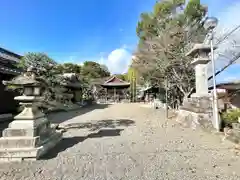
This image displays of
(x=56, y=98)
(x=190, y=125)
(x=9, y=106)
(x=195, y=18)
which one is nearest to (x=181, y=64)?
(x=195, y=18)

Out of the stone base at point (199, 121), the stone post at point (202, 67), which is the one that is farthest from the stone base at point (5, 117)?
the stone post at point (202, 67)

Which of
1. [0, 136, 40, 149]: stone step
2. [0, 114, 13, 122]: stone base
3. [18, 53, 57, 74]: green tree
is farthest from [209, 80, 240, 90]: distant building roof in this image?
[0, 114, 13, 122]: stone base

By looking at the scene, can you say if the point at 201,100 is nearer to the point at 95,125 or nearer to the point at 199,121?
the point at 199,121

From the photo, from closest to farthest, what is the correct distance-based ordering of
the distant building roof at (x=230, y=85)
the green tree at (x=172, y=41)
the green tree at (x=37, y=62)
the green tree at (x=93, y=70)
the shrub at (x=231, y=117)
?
the shrub at (x=231, y=117)
the green tree at (x=37, y=62)
the distant building roof at (x=230, y=85)
the green tree at (x=172, y=41)
the green tree at (x=93, y=70)

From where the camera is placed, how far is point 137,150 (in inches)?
159

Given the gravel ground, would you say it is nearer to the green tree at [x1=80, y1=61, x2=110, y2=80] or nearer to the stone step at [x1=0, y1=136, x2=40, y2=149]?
the stone step at [x1=0, y1=136, x2=40, y2=149]

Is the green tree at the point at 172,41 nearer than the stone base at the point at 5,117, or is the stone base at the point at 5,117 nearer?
the stone base at the point at 5,117

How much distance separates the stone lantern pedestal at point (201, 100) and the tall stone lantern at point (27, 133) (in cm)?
496

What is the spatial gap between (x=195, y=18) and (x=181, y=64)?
4221 mm

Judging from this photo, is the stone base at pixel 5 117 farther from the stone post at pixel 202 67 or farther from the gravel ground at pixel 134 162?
the stone post at pixel 202 67

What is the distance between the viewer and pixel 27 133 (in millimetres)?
3766

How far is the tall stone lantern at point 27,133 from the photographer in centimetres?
350

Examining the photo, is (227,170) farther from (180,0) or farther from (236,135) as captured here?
(180,0)

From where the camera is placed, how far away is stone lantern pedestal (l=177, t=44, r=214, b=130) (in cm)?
586
